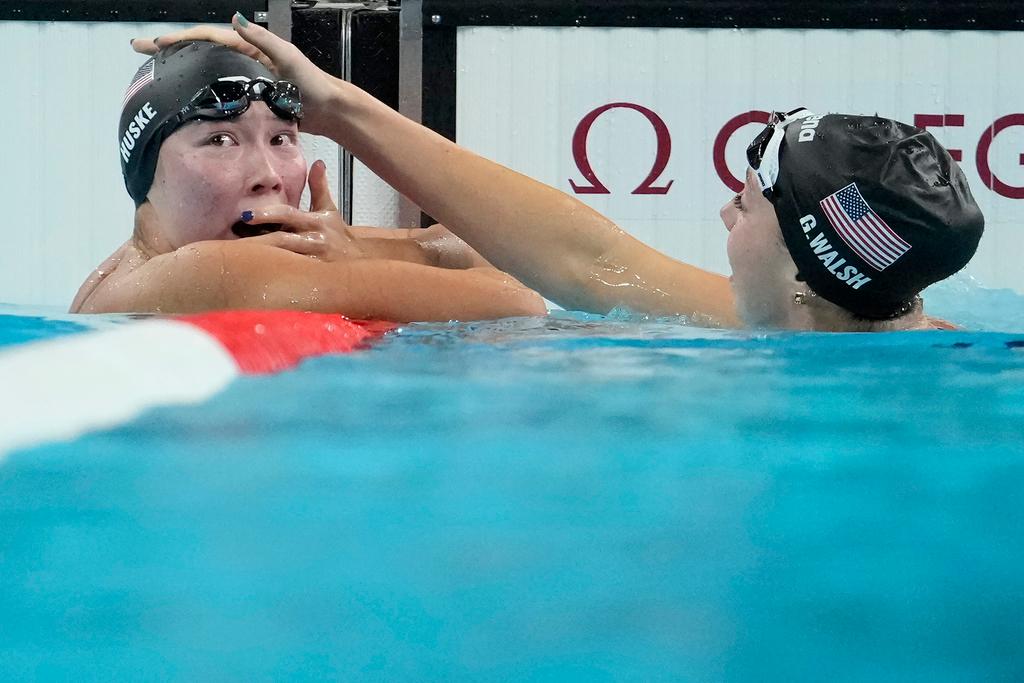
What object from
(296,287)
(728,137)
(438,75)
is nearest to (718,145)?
(728,137)

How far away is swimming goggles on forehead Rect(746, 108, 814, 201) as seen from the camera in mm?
2682

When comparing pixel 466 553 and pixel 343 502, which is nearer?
pixel 466 553

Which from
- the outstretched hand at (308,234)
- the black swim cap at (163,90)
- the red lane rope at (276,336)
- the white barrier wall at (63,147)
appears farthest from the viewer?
the white barrier wall at (63,147)

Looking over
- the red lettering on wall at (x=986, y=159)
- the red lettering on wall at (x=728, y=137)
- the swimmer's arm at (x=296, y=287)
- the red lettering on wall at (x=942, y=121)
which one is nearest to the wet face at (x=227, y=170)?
the swimmer's arm at (x=296, y=287)

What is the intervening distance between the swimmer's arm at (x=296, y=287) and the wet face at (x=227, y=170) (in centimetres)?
26

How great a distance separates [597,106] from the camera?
5648mm

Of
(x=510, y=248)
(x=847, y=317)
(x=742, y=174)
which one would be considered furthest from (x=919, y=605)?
(x=742, y=174)

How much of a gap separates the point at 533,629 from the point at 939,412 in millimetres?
868

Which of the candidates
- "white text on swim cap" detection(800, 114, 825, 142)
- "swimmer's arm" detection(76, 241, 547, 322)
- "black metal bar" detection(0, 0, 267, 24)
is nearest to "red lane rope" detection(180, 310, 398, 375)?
"swimmer's arm" detection(76, 241, 547, 322)

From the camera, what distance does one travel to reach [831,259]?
8.36 ft

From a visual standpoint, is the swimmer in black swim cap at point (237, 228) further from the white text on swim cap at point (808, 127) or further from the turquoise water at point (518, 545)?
the turquoise water at point (518, 545)

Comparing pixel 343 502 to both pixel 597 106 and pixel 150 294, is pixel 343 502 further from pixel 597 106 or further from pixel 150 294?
pixel 597 106

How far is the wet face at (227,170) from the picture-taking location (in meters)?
3.01

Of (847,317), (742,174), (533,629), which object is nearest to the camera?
(533,629)
